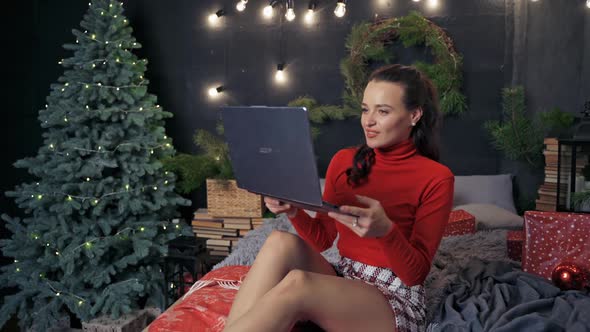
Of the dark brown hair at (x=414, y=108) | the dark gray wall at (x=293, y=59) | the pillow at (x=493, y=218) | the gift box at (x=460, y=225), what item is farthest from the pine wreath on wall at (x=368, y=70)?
the dark brown hair at (x=414, y=108)

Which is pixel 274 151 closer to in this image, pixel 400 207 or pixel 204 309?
pixel 400 207

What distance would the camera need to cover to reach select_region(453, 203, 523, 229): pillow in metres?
2.91

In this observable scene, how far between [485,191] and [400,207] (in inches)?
76.4

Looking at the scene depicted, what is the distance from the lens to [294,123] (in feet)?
3.86

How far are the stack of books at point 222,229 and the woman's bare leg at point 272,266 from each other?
6.12 feet

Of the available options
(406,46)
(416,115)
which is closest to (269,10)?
(406,46)

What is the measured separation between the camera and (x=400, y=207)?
1.64m

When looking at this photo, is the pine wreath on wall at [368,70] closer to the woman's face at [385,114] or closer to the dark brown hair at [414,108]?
the dark brown hair at [414,108]

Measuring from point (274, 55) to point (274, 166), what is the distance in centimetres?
268

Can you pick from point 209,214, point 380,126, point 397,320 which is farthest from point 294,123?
point 209,214

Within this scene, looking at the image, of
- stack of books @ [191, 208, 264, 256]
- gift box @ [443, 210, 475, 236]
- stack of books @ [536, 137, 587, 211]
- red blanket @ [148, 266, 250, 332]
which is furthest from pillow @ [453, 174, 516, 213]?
red blanket @ [148, 266, 250, 332]

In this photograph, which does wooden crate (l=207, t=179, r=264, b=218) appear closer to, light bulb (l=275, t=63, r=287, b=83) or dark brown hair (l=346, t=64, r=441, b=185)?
light bulb (l=275, t=63, r=287, b=83)

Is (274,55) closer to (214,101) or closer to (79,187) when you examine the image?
(214,101)

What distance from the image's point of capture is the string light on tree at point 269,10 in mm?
3611
